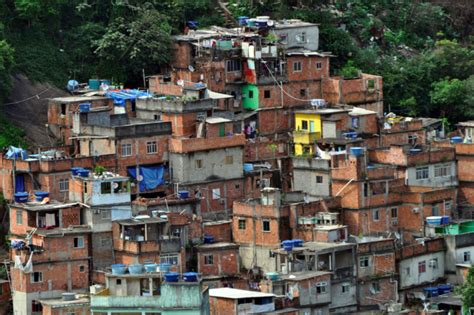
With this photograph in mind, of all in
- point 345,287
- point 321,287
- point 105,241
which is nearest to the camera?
point 321,287

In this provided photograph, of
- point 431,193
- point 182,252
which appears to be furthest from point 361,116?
point 182,252

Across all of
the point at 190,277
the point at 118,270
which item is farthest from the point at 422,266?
the point at 118,270

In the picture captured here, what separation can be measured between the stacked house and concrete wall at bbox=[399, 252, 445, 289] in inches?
1.6

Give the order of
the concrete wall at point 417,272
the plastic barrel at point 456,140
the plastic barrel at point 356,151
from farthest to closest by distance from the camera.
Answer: the plastic barrel at point 456,140 → the plastic barrel at point 356,151 → the concrete wall at point 417,272

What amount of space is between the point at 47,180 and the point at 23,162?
878 millimetres

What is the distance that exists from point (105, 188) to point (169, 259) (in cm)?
269

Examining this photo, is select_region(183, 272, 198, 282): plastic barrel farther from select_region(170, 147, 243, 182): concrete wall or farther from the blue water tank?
the blue water tank

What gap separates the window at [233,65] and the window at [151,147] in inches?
237

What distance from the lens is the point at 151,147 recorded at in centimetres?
8400

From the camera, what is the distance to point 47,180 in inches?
3221

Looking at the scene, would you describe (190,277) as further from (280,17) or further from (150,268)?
(280,17)

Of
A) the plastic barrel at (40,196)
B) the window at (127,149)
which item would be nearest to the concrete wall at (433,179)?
the window at (127,149)

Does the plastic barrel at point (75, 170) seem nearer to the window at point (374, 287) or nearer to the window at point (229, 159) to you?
the window at point (229, 159)

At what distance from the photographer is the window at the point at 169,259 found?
3103 inches
